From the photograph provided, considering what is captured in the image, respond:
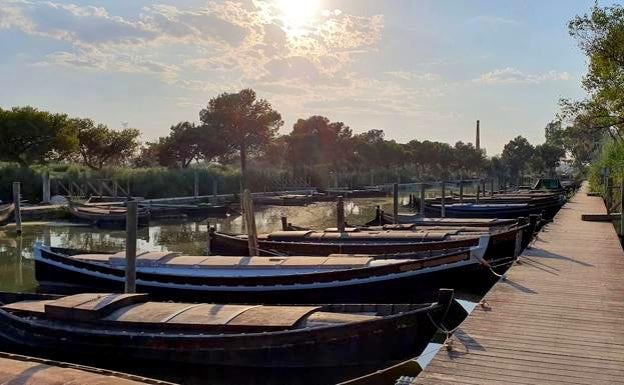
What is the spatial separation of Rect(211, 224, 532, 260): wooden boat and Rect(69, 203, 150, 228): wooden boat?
1485 cm

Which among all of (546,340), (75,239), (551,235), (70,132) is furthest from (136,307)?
(70,132)

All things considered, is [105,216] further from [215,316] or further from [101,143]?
[101,143]

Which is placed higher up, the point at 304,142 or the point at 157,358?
the point at 304,142

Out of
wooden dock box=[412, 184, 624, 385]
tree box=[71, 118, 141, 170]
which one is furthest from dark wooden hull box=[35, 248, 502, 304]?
tree box=[71, 118, 141, 170]

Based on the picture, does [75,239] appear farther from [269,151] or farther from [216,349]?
[269,151]

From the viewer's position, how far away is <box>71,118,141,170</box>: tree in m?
58.9

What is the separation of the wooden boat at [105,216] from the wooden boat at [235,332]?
22.7m

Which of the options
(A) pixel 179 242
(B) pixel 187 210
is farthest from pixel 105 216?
(A) pixel 179 242

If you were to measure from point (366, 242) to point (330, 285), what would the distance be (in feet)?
16.6

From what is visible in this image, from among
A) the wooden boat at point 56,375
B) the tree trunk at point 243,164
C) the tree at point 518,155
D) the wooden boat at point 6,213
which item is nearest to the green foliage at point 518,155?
the tree at point 518,155

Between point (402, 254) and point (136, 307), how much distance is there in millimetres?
7313

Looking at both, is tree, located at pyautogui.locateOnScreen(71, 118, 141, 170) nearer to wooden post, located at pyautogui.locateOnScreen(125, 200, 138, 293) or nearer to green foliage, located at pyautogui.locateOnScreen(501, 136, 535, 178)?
wooden post, located at pyautogui.locateOnScreen(125, 200, 138, 293)

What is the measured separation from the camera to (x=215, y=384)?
365 inches

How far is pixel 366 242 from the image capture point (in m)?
17.9
